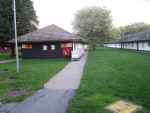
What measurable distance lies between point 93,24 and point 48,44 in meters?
22.7

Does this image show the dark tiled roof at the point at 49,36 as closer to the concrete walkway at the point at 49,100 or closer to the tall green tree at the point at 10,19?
the tall green tree at the point at 10,19

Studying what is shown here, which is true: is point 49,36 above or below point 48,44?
above

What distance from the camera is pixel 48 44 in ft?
92.8

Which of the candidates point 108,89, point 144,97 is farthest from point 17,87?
point 144,97

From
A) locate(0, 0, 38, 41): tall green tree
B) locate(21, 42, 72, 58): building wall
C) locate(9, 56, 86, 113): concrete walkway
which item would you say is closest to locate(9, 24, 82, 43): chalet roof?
locate(21, 42, 72, 58): building wall

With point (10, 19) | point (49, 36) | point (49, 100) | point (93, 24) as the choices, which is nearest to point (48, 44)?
point (49, 36)

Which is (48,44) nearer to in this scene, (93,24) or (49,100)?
(49,100)

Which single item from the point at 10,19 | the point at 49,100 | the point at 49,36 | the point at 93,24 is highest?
the point at 93,24

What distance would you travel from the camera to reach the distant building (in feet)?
90.2

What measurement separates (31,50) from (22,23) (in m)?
7.29

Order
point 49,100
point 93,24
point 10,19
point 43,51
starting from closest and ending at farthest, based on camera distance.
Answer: point 49,100, point 43,51, point 10,19, point 93,24

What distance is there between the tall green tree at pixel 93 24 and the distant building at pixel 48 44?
20178mm

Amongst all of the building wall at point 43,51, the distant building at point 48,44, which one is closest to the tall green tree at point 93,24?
the distant building at point 48,44

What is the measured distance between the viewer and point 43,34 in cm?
2906
